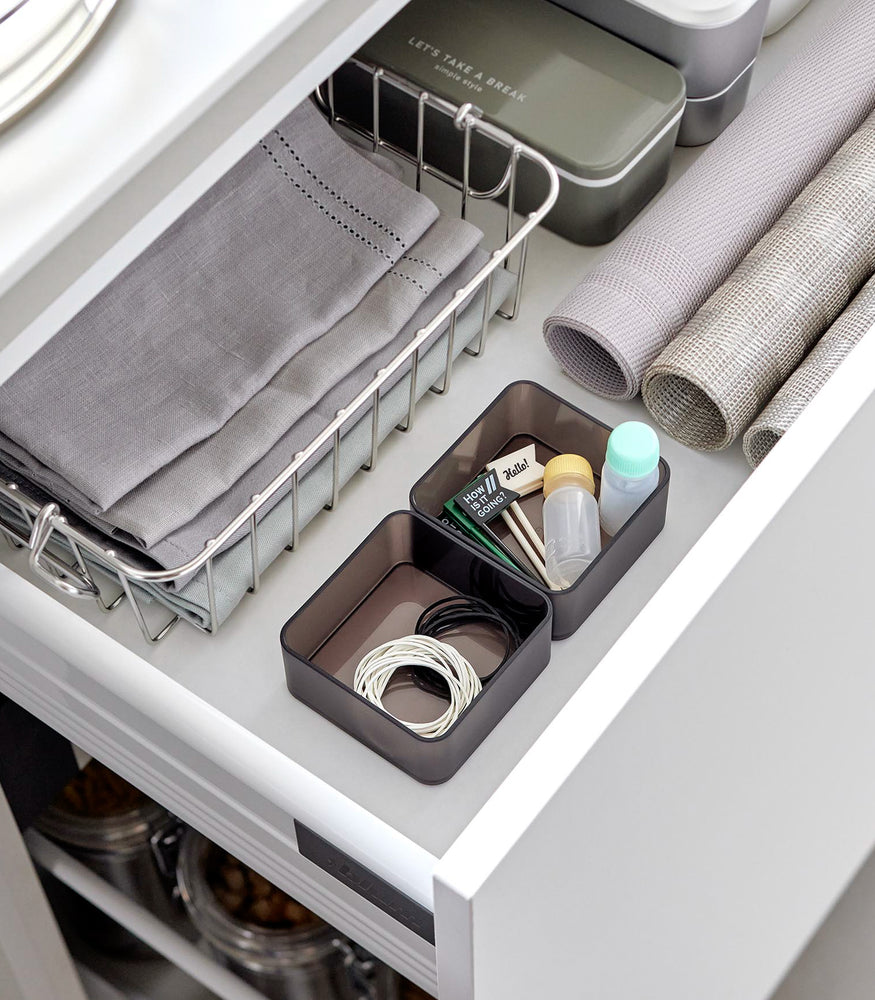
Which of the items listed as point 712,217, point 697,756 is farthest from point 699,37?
point 697,756

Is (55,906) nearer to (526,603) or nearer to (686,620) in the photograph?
(526,603)

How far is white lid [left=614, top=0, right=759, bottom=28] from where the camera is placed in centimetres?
77

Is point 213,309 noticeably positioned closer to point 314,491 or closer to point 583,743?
point 314,491

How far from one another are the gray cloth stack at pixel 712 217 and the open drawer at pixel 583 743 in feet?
0.14

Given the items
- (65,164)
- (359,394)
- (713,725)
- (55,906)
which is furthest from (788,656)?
(55,906)

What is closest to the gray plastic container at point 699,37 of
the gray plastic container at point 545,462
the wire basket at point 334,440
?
the wire basket at point 334,440

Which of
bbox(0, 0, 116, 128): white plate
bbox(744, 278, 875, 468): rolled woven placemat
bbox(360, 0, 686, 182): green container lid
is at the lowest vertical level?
bbox(0, 0, 116, 128): white plate

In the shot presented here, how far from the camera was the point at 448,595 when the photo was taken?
2.30 ft

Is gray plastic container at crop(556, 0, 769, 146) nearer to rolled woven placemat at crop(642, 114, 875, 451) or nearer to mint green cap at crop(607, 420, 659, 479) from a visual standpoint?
rolled woven placemat at crop(642, 114, 875, 451)

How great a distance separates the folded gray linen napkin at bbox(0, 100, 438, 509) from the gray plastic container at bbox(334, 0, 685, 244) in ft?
0.21

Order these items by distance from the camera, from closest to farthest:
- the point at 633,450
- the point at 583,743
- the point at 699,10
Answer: the point at 583,743 < the point at 633,450 < the point at 699,10

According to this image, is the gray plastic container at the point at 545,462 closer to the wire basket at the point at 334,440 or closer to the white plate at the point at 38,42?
the wire basket at the point at 334,440

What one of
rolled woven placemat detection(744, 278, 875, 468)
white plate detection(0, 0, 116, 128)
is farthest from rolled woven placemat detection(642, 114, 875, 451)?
white plate detection(0, 0, 116, 128)

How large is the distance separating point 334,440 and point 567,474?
0.12 m
